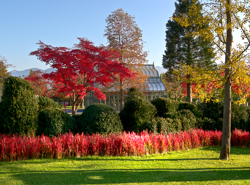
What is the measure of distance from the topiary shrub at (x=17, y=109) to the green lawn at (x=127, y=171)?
1.41 metres

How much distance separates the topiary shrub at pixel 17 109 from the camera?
6.66 meters

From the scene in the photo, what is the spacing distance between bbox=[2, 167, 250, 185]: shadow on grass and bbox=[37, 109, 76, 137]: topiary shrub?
2.51 m

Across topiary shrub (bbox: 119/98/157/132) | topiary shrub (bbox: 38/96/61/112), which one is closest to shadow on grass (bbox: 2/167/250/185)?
topiary shrub (bbox: 119/98/157/132)

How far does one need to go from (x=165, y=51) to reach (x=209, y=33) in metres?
19.3

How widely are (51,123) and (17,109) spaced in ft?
3.89

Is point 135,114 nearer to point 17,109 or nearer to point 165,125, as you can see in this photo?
point 165,125

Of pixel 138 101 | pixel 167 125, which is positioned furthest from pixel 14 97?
pixel 167 125

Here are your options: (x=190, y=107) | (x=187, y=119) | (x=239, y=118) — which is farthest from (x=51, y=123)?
(x=239, y=118)

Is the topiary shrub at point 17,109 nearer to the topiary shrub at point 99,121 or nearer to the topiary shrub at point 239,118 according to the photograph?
the topiary shrub at point 99,121

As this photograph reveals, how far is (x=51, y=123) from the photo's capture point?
7.41m

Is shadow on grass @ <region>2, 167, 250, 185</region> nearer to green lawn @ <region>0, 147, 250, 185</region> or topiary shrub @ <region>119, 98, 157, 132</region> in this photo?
green lawn @ <region>0, 147, 250, 185</region>

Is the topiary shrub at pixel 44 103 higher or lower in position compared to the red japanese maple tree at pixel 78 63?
lower

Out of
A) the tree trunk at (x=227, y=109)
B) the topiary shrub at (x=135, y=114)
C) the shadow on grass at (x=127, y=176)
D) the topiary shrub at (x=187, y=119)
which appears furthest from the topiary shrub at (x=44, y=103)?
the tree trunk at (x=227, y=109)

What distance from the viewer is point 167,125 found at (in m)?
8.91
